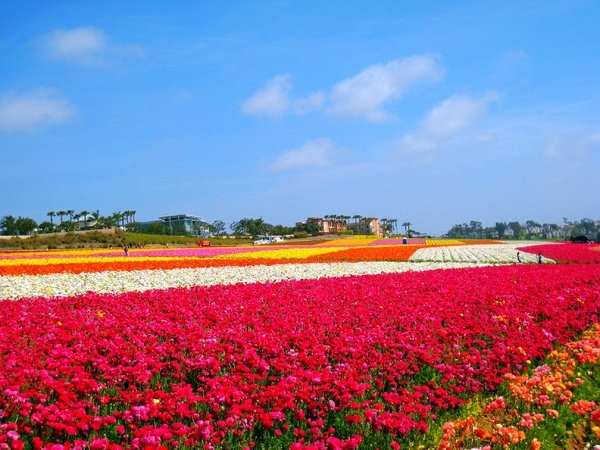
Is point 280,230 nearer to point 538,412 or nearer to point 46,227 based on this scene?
point 46,227

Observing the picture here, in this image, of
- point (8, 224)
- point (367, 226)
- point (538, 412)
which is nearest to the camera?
point (538, 412)

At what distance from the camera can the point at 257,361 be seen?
6426 millimetres

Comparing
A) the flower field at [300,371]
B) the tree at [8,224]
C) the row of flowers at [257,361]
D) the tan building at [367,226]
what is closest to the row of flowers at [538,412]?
the flower field at [300,371]

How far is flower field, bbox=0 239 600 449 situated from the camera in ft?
15.7

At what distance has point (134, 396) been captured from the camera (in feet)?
16.8

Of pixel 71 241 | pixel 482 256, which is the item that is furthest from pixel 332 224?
pixel 482 256

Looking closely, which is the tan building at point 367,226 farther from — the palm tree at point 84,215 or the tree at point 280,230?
the palm tree at point 84,215

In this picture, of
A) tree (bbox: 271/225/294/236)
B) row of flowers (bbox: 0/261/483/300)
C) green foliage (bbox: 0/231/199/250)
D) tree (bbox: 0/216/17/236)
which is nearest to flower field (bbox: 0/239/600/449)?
row of flowers (bbox: 0/261/483/300)

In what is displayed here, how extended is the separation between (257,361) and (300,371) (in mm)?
698

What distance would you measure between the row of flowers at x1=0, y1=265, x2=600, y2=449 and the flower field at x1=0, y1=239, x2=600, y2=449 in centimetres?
2

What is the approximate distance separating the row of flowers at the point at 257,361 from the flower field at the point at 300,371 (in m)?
0.02

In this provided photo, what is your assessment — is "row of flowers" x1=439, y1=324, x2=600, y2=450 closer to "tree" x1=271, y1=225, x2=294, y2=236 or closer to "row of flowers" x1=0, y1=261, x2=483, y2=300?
"row of flowers" x1=0, y1=261, x2=483, y2=300

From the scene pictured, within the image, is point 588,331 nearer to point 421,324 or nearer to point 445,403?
point 421,324

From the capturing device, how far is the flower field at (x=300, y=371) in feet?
15.7
